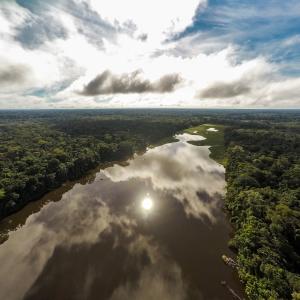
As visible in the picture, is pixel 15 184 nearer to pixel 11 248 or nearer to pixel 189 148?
pixel 11 248

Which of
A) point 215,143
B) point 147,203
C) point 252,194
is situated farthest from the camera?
point 215,143

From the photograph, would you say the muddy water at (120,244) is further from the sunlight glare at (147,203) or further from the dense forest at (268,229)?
the dense forest at (268,229)

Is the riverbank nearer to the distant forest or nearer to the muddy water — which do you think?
the distant forest

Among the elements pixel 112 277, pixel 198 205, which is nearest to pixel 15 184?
pixel 112 277

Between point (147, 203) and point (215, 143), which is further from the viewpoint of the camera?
point (215, 143)

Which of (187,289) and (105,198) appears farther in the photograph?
(105,198)

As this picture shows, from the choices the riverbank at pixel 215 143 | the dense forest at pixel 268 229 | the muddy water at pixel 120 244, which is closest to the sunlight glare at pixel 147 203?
the muddy water at pixel 120 244

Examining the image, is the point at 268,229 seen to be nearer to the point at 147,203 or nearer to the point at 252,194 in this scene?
the point at 252,194

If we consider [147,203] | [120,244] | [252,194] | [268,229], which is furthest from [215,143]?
[120,244]
